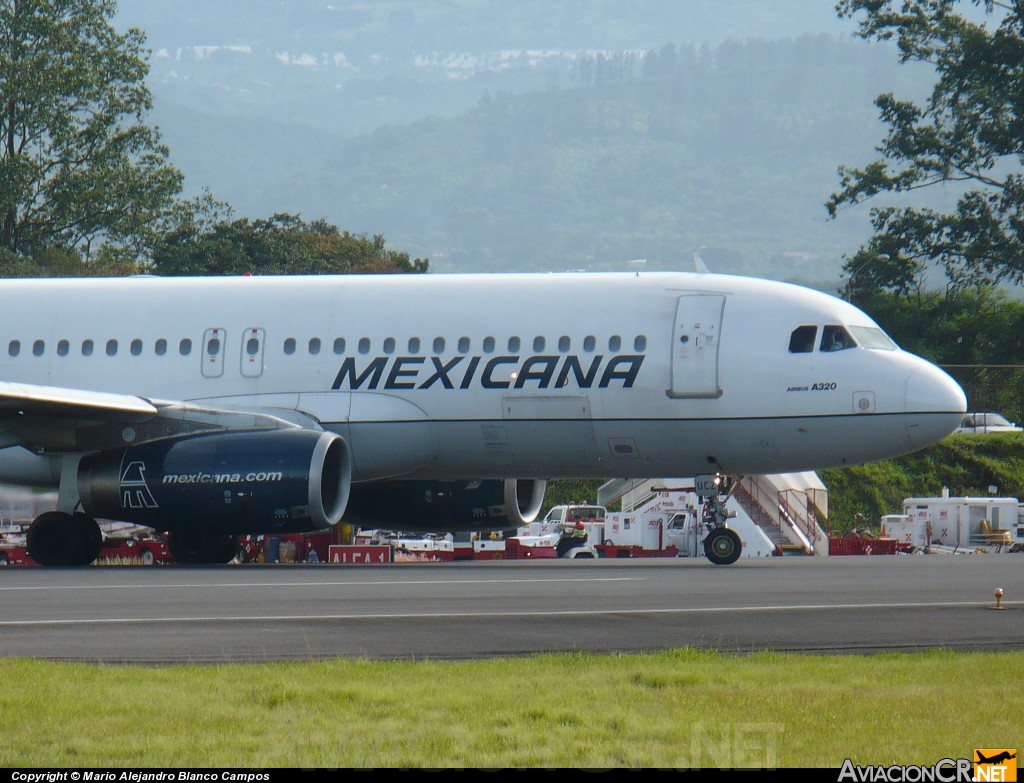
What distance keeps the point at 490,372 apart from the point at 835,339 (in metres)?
4.93

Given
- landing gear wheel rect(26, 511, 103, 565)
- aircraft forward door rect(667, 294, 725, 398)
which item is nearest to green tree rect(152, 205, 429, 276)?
landing gear wheel rect(26, 511, 103, 565)

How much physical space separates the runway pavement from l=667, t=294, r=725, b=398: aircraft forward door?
8.88 ft

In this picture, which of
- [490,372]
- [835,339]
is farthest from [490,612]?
[835,339]

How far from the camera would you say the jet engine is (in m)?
24.9

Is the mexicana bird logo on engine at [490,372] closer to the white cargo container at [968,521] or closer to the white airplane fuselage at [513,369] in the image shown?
the white airplane fuselage at [513,369]

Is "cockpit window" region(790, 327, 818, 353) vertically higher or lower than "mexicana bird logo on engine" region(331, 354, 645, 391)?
higher

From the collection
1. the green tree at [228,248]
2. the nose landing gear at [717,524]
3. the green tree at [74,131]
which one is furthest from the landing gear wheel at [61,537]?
the green tree at [74,131]

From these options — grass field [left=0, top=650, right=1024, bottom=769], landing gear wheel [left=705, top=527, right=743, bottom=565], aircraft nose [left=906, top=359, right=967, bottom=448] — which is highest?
aircraft nose [left=906, top=359, right=967, bottom=448]

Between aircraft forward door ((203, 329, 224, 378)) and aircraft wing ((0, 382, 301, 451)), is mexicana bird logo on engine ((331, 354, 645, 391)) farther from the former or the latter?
aircraft forward door ((203, 329, 224, 378))

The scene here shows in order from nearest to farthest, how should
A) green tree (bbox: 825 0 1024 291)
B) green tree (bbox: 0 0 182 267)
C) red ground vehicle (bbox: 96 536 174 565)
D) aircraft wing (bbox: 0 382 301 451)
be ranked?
aircraft wing (bbox: 0 382 301 451) < red ground vehicle (bbox: 96 536 174 565) < green tree (bbox: 825 0 1024 291) < green tree (bbox: 0 0 182 267)

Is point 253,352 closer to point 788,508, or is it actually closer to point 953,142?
point 788,508

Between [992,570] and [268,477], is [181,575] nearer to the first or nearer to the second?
[268,477]

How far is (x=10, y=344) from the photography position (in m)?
24.9

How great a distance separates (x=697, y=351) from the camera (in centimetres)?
2186
